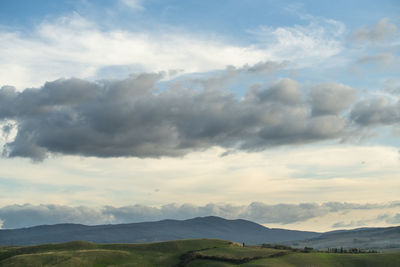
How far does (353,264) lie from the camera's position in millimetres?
151375

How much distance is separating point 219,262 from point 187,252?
3299 cm

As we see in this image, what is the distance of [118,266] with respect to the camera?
160m

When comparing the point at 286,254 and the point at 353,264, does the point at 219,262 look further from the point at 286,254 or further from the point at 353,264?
the point at 353,264

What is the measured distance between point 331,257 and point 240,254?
32956mm

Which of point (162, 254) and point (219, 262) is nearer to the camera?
point (219, 262)

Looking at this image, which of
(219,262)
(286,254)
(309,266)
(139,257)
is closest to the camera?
(309,266)

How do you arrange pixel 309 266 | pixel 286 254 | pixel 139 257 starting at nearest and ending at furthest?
1. pixel 309 266
2. pixel 286 254
3. pixel 139 257

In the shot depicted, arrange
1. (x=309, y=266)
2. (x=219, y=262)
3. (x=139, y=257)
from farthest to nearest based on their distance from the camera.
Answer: (x=139, y=257) < (x=219, y=262) < (x=309, y=266)

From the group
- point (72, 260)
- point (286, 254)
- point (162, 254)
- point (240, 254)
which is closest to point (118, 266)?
point (72, 260)

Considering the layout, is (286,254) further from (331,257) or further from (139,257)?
(139,257)

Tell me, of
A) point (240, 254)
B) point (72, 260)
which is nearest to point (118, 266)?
point (72, 260)

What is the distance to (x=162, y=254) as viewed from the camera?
186875 millimetres

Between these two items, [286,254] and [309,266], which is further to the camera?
[286,254]

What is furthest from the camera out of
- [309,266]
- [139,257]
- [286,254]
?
[139,257]
